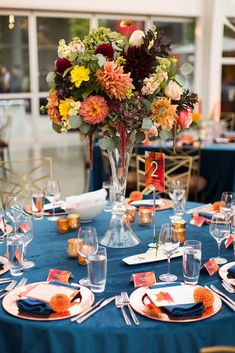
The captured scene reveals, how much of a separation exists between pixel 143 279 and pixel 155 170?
57cm

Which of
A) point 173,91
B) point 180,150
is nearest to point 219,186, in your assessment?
point 180,150

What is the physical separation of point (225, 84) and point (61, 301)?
9.33m

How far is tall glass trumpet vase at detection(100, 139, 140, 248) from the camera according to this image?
222cm

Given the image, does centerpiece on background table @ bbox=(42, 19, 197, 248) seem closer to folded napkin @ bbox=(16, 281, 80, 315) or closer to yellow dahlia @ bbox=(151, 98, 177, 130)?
yellow dahlia @ bbox=(151, 98, 177, 130)

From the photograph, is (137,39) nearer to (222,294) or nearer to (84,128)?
(84,128)

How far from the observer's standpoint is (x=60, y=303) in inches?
62.5

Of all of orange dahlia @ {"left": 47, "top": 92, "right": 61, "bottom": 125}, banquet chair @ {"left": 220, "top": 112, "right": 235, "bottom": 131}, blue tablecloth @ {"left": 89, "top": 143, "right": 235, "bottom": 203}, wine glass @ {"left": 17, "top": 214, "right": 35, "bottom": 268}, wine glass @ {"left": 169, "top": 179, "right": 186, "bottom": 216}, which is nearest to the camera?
wine glass @ {"left": 17, "top": 214, "right": 35, "bottom": 268}

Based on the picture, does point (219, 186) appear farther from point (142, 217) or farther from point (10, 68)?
point (10, 68)

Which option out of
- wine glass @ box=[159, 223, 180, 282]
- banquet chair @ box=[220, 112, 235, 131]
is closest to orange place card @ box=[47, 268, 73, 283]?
wine glass @ box=[159, 223, 180, 282]

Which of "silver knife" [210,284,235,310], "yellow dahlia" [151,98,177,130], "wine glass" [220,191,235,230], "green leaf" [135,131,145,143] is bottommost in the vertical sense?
"silver knife" [210,284,235,310]

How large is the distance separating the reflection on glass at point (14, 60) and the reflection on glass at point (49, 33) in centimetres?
30

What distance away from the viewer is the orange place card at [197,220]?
2.52 m

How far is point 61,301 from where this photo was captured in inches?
62.7

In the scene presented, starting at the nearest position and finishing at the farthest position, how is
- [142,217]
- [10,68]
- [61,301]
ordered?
[61,301], [142,217], [10,68]
